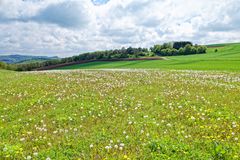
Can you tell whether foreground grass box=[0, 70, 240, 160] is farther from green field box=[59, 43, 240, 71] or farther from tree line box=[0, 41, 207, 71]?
tree line box=[0, 41, 207, 71]

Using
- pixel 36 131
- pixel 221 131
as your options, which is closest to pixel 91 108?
pixel 36 131

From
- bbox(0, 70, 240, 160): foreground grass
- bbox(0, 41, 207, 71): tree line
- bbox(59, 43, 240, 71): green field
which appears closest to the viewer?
bbox(0, 70, 240, 160): foreground grass

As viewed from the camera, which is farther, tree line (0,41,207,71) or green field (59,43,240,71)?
tree line (0,41,207,71)

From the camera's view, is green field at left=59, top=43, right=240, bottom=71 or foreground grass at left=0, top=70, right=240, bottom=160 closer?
foreground grass at left=0, top=70, right=240, bottom=160

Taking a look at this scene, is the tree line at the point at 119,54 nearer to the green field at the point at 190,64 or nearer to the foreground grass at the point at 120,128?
the green field at the point at 190,64

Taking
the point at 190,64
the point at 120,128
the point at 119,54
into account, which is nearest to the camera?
the point at 120,128

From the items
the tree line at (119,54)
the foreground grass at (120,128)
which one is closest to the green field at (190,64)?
the tree line at (119,54)

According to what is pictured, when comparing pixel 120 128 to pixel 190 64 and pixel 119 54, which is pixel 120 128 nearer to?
pixel 190 64

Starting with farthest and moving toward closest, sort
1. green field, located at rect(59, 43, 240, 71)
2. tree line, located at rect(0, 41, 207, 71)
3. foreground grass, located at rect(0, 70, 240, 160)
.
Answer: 1. tree line, located at rect(0, 41, 207, 71)
2. green field, located at rect(59, 43, 240, 71)
3. foreground grass, located at rect(0, 70, 240, 160)

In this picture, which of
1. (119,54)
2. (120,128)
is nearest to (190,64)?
(119,54)

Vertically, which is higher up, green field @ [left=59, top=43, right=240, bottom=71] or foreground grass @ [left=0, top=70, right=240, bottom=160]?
foreground grass @ [left=0, top=70, right=240, bottom=160]

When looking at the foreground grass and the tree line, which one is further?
the tree line

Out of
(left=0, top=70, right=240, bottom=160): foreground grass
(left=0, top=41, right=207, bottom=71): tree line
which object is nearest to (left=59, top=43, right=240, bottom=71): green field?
(left=0, top=41, right=207, bottom=71): tree line

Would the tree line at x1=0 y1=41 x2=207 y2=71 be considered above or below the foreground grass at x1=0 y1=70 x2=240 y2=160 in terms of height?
below
